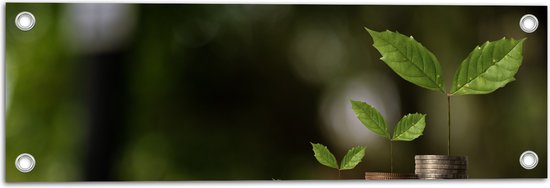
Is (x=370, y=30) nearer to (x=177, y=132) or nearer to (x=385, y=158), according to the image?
(x=385, y=158)

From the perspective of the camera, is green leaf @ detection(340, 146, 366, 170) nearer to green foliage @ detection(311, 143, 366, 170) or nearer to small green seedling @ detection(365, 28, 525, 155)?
green foliage @ detection(311, 143, 366, 170)

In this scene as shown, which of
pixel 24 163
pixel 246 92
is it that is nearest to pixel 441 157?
pixel 246 92

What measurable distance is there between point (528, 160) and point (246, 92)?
620 millimetres

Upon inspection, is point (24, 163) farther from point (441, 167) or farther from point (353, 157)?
point (441, 167)

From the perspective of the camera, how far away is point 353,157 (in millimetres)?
1983

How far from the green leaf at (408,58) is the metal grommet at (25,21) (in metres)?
0.70

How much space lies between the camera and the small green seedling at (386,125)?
6.53 feet

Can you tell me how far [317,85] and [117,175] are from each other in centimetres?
46

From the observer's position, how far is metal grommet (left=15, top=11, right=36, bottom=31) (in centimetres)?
194

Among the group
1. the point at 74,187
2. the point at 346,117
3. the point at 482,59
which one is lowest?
the point at 74,187

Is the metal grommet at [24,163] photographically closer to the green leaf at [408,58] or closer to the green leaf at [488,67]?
the green leaf at [408,58]

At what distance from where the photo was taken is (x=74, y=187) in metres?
1.94

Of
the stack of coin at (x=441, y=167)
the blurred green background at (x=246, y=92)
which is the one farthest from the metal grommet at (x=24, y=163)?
the stack of coin at (x=441, y=167)

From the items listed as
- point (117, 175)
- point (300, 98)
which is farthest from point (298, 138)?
point (117, 175)
